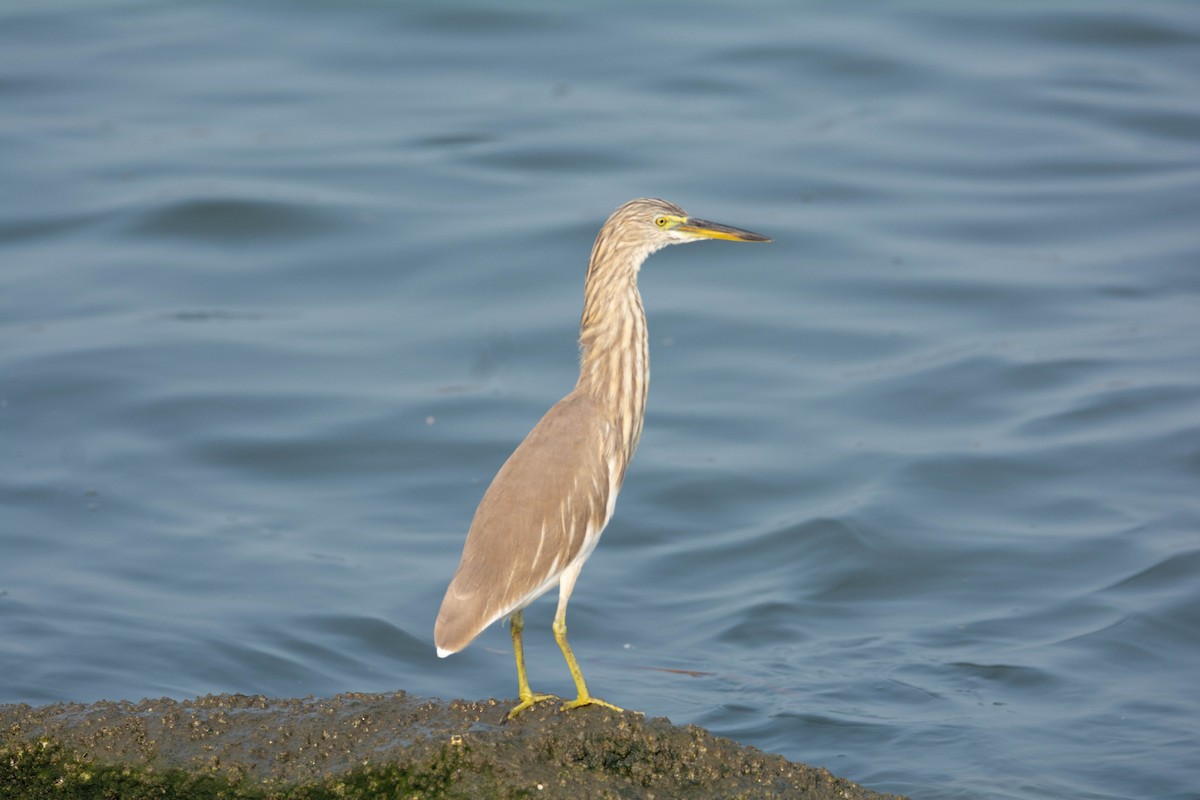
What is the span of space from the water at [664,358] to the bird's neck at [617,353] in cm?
256

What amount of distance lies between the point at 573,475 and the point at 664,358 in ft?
23.7

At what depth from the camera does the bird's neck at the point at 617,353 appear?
22.9 feet

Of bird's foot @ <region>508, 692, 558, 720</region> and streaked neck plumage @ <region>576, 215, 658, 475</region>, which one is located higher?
streaked neck plumage @ <region>576, 215, 658, 475</region>

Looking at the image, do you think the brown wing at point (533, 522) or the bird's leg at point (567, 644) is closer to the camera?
the bird's leg at point (567, 644)

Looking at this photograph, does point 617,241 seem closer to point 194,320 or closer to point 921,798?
point 921,798

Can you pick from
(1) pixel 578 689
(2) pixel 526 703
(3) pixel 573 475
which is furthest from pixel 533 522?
(2) pixel 526 703

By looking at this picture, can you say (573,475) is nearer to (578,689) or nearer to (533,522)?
(533,522)

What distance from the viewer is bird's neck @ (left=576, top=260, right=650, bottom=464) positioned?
22.9 ft

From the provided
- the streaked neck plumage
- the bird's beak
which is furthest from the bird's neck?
the bird's beak

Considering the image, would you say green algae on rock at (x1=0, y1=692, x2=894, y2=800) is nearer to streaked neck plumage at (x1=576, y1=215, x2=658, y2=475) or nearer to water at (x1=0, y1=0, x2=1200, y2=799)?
streaked neck plumage at (x1=576, y1=215, x2=658, y2=475)

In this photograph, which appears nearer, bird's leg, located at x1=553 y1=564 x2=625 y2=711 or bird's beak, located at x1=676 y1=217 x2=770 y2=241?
bird's leg, located at x1=553 y1=564 x2=625 y2=711

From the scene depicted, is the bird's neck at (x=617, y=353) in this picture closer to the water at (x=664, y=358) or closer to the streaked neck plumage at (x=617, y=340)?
the streaked neck plumage at (x=617, y=340)

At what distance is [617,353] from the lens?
277 inches

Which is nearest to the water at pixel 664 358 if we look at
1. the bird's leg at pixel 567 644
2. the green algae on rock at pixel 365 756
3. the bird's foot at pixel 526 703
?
the bird's leg at pixel 567 644
